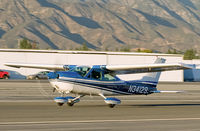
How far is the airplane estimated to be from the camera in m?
19.9

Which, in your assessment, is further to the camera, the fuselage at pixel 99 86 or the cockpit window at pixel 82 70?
the cockpit window at pixel 82 70

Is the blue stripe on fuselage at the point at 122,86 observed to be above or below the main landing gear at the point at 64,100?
above

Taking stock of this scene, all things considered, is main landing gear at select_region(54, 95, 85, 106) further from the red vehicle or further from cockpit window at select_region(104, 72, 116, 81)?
the red vehicle

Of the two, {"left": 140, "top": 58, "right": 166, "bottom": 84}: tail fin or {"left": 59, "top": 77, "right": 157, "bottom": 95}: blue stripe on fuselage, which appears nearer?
{"left": 59, "top": 77, "right": 157, "bottom": 95}: blue stripe on fuselage

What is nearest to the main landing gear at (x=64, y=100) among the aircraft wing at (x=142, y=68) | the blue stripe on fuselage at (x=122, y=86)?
the blue stripe on fuselage at (x=122, y=86)

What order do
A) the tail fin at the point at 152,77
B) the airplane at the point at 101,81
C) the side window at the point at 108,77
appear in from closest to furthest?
the airplane at the point at 101,81
the side window at the point at 108,77
the tail fin at the point at 152,77

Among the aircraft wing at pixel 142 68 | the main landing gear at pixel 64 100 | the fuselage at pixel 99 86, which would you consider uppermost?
the aircraft wing at pixel 142 68

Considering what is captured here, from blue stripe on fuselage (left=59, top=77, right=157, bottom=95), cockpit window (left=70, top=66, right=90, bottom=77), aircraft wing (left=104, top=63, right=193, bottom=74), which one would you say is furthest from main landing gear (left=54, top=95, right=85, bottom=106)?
aircraft wing (left=104, top=63, right=193, bottom=74)

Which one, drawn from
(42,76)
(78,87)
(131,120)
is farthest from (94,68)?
(42,76)

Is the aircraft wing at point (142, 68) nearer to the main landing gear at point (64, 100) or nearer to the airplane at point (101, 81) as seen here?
the airplane at point (101, 81)

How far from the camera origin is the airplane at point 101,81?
19.9 meters

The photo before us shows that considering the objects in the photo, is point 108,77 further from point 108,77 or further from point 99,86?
point 99,86

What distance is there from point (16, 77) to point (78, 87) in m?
48.0

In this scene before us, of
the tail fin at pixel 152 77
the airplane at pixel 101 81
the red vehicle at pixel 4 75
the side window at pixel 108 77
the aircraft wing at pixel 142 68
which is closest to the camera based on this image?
the airplane at pixel 101 81
